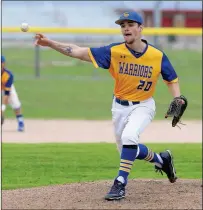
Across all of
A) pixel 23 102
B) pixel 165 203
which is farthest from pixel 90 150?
pixel 23 102

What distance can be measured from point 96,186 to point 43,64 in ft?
80.4

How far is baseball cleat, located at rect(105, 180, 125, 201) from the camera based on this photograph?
603cm

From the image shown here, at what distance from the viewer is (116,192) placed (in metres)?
6.09

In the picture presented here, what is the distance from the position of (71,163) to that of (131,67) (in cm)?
318

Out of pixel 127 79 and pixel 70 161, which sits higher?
pixel 127 79

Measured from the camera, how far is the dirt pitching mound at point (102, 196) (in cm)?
585

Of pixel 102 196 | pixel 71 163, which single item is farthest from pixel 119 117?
pixel 71 163

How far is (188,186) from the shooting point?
22.7 ft

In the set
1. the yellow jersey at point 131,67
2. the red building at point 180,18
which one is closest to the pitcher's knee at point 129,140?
the yellow jersey at point 131,67

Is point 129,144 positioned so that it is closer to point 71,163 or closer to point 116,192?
point 116,192

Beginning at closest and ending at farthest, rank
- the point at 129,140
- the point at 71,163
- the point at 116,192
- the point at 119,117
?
the point at 116,192
the point at 129,140
the point at 119,117
the point at 71,163

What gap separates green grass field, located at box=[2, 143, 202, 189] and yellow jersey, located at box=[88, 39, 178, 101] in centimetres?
165

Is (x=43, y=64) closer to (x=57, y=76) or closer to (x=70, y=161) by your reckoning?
(x=57, y=76)

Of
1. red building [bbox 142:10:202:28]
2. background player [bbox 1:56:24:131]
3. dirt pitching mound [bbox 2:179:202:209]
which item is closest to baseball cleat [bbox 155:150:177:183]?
dirt pitching mound [bbox 2:179:202:209]
